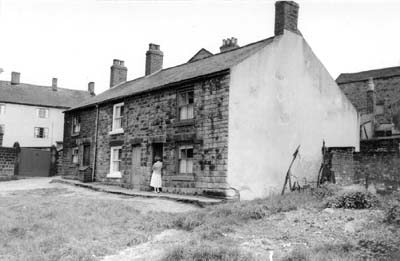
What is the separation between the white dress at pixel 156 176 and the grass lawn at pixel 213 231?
3.99 meters

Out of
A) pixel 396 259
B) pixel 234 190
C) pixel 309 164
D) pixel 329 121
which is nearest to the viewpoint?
pixel 396 259

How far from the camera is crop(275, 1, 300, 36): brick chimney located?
20.1m

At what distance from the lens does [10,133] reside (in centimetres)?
5216

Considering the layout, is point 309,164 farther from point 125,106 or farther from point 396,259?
point 396,259

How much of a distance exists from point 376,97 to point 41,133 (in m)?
38.4

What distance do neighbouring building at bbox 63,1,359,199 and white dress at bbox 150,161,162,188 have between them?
316 millimetres

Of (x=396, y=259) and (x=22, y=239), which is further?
(x=22, y=239)

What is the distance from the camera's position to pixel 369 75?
46.1 meters

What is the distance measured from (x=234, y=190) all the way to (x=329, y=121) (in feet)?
25.9

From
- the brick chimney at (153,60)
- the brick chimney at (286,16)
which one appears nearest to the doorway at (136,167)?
the brick chimney at (153,60)

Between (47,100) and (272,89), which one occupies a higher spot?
(47,100)

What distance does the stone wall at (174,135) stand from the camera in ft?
57.2

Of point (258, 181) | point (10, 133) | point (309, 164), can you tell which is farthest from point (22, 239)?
point (10, 133)

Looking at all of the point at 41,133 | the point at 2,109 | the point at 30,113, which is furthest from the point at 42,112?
the point at 2,109
